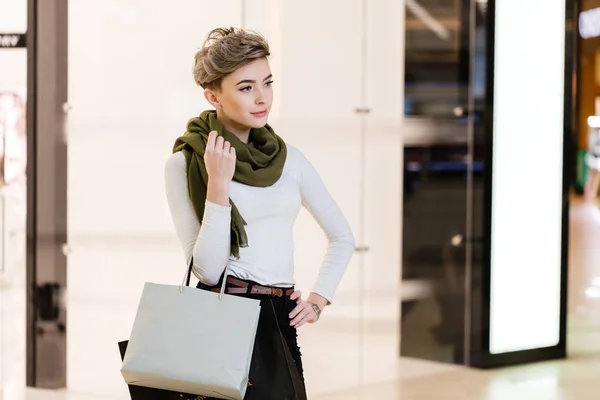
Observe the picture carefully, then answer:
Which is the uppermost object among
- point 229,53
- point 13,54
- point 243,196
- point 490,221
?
point 13,54

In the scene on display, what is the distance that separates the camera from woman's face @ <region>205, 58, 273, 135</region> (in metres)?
2.05

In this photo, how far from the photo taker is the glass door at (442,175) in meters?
4.71

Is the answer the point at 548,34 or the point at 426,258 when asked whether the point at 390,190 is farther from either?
the point at 548,34

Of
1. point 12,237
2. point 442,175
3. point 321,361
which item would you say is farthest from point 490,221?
point 12,237

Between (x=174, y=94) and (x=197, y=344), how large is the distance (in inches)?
91.5

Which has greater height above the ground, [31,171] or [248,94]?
[248,94]

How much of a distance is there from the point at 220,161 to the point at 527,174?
3.21 metres

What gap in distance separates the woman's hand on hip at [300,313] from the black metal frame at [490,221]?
2752 mm

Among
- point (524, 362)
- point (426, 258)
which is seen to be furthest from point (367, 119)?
point (524, 362)

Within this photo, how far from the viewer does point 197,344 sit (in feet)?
6.17

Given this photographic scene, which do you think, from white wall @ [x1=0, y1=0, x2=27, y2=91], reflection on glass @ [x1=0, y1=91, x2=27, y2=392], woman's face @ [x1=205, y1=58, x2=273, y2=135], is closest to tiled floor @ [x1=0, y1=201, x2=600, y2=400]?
reflection on glass @ [x1=0, y1=91, x2=27, y2=392]

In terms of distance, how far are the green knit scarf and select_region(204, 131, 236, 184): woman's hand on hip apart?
0.07 m

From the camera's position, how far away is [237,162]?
6.71ft

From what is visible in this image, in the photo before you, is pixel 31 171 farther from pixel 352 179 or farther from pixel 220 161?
pixel 220 161
